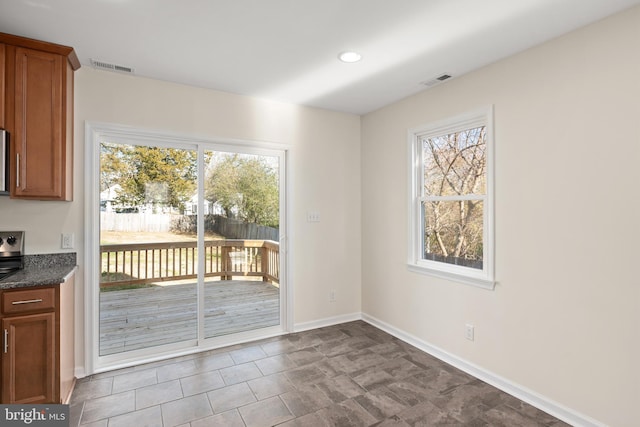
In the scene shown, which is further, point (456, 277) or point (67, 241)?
point (456, 277)

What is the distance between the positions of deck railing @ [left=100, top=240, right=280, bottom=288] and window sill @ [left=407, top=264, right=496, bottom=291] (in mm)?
1518

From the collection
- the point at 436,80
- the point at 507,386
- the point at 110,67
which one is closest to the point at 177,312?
the point at 110,67

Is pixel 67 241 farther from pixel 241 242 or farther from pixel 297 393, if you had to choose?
pixel 297 393

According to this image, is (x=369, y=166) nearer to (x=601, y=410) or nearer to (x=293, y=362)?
(x=293, y=362)

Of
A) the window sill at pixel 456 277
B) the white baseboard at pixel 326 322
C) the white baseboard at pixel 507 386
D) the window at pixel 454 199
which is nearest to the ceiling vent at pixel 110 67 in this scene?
the window at pixel 454 199

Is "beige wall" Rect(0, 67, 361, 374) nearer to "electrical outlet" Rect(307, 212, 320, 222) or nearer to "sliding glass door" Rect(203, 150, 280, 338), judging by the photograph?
"electrical outlet" Rect(307, 212, 320, 222)

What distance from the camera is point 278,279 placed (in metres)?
3.80

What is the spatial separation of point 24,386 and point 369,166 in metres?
3.60

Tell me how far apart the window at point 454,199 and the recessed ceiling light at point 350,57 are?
105 centimetres

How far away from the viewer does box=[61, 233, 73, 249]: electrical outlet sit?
8.98 feet

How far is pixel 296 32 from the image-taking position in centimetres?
229

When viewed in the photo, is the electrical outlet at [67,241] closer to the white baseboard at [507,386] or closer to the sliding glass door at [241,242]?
the sliding glass door at [241,242]

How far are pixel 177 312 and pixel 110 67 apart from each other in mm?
2290

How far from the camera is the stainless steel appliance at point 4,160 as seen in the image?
226cm
